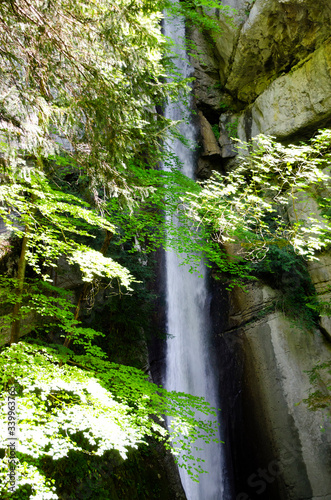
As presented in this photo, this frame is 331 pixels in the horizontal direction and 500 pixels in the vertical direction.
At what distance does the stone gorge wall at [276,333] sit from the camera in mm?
8180

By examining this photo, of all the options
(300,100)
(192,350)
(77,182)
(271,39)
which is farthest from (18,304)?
(271,39)

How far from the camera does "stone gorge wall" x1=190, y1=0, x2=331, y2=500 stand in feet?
26.8

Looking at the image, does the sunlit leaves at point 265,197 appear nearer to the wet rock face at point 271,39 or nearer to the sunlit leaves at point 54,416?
the sunlit leaves at point 54,416

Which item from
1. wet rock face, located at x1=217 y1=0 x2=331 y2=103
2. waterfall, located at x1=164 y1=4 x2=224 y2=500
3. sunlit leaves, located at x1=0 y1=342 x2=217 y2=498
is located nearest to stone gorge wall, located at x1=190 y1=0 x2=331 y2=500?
wet rock face, located at x1=217 y1=0 x2=331 y2=103

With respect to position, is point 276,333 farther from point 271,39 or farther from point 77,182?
point 271,39

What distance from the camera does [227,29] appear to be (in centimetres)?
1144

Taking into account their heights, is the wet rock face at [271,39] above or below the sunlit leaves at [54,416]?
above

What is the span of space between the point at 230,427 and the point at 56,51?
389 inches

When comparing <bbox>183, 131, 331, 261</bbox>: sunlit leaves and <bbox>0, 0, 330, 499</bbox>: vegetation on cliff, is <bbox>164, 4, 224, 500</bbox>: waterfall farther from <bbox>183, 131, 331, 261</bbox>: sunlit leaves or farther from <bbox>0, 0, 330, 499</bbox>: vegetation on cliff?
<bbox>0, 0, 330, 499</bbox>: vegetation on cliff

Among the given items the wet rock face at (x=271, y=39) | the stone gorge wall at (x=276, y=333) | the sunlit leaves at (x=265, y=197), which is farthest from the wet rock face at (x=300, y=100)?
the sunlit leaves at (x=265, y=197)

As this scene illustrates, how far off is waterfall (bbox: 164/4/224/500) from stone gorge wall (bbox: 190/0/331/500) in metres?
0.49

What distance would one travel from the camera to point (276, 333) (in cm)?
919

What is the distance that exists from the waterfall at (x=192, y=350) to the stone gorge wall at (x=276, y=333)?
486mm

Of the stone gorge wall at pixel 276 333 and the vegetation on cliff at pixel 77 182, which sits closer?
the vegetation on cliff at pixel 77 182
